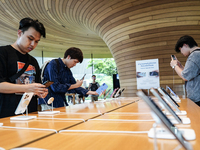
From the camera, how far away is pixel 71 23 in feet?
28.1

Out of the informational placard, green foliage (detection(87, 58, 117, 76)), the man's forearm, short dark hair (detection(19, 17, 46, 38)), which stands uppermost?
green foliage (detection(87, 58, 117, 76))

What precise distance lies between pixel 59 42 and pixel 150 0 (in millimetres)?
7267

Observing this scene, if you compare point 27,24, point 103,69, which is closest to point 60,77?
point 27,24

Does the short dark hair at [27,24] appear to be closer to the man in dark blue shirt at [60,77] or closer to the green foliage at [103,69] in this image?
the man in dark blue shirt at [60,77]

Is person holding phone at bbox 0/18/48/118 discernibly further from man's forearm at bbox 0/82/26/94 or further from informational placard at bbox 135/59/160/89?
informational placard at bbox 135/59/160/89

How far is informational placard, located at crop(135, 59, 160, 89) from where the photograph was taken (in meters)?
5.51

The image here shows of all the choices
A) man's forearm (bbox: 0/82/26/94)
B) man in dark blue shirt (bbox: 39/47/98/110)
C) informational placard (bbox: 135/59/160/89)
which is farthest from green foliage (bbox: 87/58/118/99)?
man's forearm (bbox: 0/82/26/94)

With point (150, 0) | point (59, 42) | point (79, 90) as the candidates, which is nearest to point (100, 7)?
point (150, 0)

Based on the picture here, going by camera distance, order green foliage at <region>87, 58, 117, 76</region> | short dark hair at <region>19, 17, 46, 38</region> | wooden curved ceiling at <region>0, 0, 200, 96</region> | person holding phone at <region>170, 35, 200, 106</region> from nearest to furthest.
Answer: short dark hair at <region>19, 17, 46, 38</region>, person holding phone at <region>170, 35, 200, 106</region>, wooden curved ceiling at <region>0, 0, 200, 96</region>, green foliage at <region>87, 58, 117, 76</region>

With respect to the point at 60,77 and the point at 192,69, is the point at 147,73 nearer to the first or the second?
the point at 192,69

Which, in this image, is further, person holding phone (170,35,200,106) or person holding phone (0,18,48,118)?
person holding phone (170,35,200,106)

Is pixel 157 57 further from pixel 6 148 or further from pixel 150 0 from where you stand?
pixel 6 148

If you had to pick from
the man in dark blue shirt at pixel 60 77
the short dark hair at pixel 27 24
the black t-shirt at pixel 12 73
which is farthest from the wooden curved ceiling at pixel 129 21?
the black t-shirt at pixel 12 73

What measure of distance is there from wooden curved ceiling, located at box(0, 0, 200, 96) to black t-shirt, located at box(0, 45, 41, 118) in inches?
170
